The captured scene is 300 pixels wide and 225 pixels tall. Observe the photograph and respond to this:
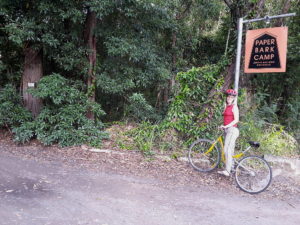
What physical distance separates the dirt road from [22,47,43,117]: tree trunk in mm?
2663

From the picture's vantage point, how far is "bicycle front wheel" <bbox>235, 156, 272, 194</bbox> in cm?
474

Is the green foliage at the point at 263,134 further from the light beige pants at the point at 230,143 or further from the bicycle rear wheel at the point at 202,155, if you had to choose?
the light beige pants at the point at 230,143

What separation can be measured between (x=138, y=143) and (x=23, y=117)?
3373 millimetres

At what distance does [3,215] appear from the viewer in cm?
345

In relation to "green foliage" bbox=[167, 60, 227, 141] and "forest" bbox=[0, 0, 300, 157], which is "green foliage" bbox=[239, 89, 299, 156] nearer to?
"forest" bbox=[0, 0, 300, 157]

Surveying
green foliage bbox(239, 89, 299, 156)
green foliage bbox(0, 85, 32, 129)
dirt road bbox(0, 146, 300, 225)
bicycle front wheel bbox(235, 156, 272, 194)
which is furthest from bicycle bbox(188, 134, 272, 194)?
green foliage bbox(0, 85, 32, 129)

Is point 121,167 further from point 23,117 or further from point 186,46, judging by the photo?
point 186,46

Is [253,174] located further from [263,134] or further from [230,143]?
[263,134]

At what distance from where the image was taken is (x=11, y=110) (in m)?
7.13

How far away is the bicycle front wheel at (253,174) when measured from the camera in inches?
187

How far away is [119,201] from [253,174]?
8.84ft

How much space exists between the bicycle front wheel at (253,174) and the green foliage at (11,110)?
5.85 m

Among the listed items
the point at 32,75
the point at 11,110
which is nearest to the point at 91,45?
the point at 32,75

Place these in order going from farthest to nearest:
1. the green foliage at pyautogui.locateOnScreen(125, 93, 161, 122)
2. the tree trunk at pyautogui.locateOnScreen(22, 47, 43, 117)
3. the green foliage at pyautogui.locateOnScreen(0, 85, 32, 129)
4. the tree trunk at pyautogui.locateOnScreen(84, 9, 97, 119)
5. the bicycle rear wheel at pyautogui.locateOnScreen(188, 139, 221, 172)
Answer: the green foliage at pyautogui.locateOnScreen(125, 93, 161, 122), the tree trunk at pyautogui.locateOnScreen(22, 47, 43, 117), the tree trunk at pyautogui.locateOnScreen(84, 9, 97, 119), the green foliage at pyautogui.locateOnScreen(0, 85, 32, 129), the bicycle rear wheel at pyautogui.locateOnScreen(188, 139, 221, 172)
